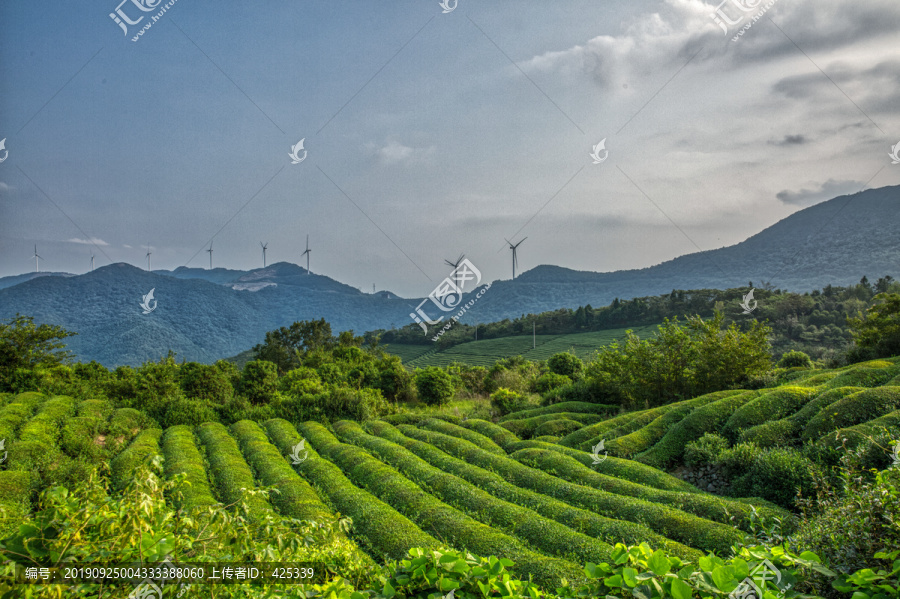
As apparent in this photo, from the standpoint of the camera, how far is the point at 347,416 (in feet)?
102

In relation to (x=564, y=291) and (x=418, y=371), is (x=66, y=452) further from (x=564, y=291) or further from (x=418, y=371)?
(x=564, y=291)

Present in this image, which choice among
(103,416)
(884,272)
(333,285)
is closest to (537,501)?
(103,416)

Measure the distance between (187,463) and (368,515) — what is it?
1006 cm

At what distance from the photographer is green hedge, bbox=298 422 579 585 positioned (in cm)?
995

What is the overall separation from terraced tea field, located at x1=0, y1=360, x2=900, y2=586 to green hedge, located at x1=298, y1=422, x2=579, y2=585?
0.17 ft

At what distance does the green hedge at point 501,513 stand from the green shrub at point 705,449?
7035 millimetres

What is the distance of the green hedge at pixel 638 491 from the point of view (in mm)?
11344

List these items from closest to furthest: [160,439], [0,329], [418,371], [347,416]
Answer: [160,439] < [347,416] < [0,329] < [418,371]

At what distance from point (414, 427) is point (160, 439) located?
13.6 metres

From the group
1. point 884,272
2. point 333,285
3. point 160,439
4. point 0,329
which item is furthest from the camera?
point 333,285

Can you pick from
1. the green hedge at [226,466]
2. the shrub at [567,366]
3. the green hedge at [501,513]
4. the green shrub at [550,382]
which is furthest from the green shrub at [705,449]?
the shrub at [567,366]

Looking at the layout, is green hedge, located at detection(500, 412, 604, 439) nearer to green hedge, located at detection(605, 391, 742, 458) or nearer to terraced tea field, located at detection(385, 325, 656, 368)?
green hedge, located at detection(605, 391, 742, 458)

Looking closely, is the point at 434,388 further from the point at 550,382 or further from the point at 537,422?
the point at 537,422

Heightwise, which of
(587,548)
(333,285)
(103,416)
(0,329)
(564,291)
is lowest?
(587,548)
